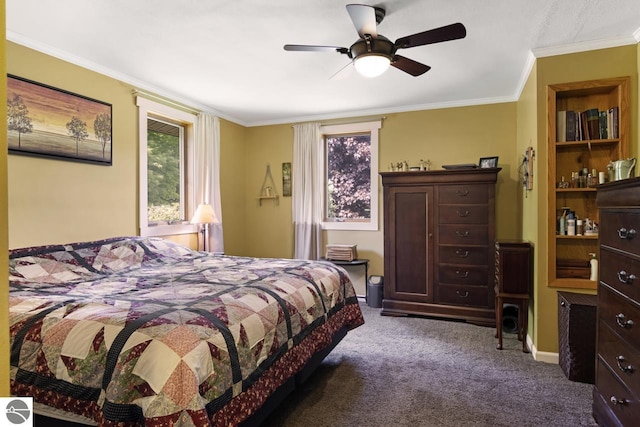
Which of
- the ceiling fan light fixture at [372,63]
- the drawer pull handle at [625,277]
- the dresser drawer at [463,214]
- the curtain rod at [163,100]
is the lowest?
the drawer pull handle at [625,277]

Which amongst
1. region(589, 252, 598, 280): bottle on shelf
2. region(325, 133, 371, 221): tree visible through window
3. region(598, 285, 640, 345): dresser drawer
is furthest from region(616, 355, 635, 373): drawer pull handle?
region(325, 133, 371, 221): tree visible through window

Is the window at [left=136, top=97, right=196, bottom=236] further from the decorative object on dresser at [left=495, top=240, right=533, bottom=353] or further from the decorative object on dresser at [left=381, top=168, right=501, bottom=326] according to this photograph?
the decorative object on dresser at [left=495, top=240, right=533, bottom=353]

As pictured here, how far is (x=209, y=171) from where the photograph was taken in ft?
15.4

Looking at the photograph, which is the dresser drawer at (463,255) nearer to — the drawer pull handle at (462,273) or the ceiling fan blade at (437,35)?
the drawer pull handle at (462,273)

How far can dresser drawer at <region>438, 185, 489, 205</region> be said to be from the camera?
13.0 feet

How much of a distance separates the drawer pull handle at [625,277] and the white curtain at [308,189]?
3.75 metres

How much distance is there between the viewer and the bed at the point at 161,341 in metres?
1.36

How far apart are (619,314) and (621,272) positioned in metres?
0.20

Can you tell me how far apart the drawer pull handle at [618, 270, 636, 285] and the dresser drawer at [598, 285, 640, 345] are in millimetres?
81

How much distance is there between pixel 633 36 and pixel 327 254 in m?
3.67

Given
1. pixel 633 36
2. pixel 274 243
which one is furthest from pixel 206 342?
pixel 274 243

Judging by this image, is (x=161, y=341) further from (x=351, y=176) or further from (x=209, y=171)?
(x=351, y=176)

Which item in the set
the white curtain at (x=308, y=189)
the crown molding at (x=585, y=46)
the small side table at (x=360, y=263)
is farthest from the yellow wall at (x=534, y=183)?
the white curtain at (x=308, y=189)

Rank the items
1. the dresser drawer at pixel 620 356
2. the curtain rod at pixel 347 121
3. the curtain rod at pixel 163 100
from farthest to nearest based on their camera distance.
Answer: the curtain rod at pixel 347 121 < the curtain rod at pixel 163 100 < the dresser drawer at pixel 620 356
